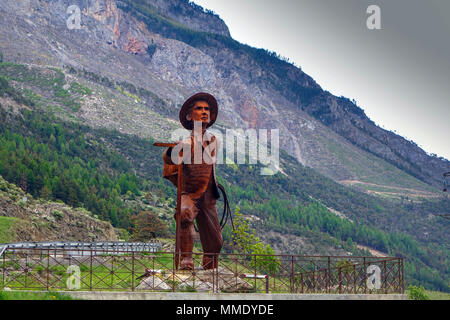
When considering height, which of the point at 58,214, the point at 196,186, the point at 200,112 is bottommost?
the point at 58,214

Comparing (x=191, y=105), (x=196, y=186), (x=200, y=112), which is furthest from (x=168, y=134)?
(x=196, y=186)

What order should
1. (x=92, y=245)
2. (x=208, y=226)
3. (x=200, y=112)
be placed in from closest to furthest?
(x=208, y=226), (x=200, y=112), (x=92, y=245)

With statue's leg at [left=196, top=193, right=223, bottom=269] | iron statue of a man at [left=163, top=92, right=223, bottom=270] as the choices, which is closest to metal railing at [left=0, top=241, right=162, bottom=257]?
statue's leg at [left=196, top=193, right=223, bottom=269]

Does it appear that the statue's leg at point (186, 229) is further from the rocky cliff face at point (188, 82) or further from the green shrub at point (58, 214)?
the rocky cliff face at point (188, 82)

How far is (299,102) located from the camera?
19888 cm

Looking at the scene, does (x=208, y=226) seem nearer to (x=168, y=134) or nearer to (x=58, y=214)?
(x=58, y=214)

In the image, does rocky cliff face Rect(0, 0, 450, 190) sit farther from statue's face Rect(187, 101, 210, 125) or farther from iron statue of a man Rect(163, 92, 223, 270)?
iron statue of a man Rect(163, 92, 223, 270)

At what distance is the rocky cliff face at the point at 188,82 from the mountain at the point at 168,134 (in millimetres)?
402

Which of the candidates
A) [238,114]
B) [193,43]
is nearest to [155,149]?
[238,114]

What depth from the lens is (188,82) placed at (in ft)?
552

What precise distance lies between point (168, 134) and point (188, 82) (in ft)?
211

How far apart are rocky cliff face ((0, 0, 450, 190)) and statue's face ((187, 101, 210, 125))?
82860mm
